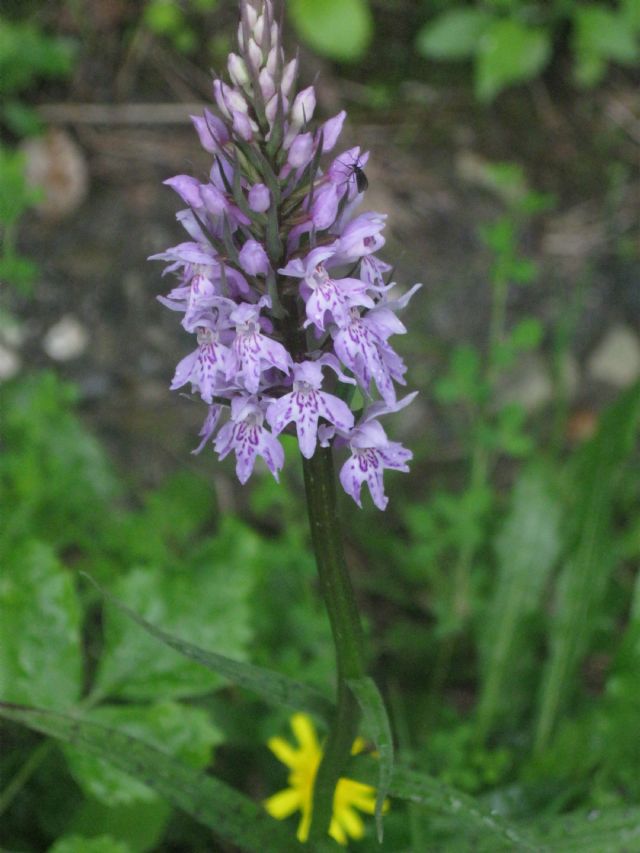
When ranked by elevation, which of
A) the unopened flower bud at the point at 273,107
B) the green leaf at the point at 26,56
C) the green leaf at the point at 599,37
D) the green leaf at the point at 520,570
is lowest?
the unopened flower bud at the point at 273,107

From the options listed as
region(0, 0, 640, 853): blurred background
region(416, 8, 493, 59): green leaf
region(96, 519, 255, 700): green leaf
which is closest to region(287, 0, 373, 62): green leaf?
region(0, 0, 640, 853): blurred background

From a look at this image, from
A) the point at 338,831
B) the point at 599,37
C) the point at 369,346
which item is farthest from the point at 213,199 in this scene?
the point at 599,37

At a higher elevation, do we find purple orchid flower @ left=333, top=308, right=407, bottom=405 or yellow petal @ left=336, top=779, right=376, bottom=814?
purple orchid flower @ left=333, top=308, right=407, bottom=405

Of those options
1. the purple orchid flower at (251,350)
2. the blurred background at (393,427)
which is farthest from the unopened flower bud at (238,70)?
the blurred background at (393,427)

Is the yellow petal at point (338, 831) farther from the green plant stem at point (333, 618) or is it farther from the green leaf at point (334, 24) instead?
the green leaf at point (334, 24)

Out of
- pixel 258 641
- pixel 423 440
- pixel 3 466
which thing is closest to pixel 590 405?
pixel 423 440

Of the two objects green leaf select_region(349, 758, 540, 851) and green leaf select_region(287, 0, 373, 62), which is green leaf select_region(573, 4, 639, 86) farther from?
green leaf select_region(349, 758, 540, 851)

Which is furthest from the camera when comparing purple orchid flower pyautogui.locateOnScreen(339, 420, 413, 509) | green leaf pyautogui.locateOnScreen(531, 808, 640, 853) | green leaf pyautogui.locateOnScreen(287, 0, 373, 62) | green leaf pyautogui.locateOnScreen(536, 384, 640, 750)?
green leaf pyautogui.locateOnScreen(287, 0, 373, 62)
